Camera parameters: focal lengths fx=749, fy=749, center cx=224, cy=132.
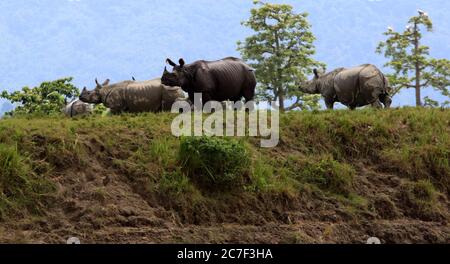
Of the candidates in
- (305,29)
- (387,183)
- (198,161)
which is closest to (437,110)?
(387,183)

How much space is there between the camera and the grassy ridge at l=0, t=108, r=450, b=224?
1265cm

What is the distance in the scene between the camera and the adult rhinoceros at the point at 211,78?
17500 millimetres

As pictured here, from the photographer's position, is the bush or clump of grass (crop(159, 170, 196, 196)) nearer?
clump of grass (crop(159, 170, 196, 196))

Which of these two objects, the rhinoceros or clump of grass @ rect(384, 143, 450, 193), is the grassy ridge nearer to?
clump of grass @ rect(384, 143, 450, 193)

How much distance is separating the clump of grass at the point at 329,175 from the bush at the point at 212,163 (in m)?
1.54

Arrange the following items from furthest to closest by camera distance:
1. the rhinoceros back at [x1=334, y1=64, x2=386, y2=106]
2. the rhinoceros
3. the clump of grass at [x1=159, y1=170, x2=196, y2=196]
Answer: the rhinoceros → the rhinoceros back at [x1=334, y1=64, x2=386, y2=106] → the clump of grass at [x1=159, y1=170, x2=196, y2=196]

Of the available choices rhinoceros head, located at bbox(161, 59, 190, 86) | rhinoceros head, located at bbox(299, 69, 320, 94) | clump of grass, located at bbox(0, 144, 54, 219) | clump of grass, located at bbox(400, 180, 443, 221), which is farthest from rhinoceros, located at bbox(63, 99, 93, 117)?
clump of grass, located at bbox(400, 180, 443, 221)

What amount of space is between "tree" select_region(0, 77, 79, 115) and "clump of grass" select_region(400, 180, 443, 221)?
19653 mm

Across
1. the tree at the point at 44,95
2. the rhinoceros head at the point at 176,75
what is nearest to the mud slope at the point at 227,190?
the rhinoceros head at the point at 176,75

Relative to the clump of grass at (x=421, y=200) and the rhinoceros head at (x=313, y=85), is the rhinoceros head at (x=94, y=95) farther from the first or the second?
the clump of grass at (x=421, y=200)

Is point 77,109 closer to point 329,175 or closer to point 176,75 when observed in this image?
point 176,75

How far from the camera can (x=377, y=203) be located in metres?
14.0

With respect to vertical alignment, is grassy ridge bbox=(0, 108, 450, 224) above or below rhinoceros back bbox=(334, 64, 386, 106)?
below
